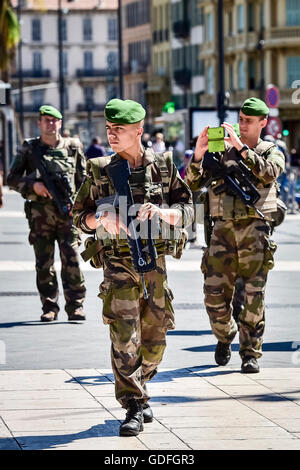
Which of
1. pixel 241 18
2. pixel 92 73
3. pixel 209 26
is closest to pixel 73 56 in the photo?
pixel 92 73

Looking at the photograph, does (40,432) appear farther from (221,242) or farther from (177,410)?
(221,242)

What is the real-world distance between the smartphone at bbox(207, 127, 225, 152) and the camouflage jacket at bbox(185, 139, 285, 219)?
1.59ft

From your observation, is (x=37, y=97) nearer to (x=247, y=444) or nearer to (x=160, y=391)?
(x=160, y=391)

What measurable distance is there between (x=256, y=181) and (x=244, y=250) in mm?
469

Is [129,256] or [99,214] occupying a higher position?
[99,214]

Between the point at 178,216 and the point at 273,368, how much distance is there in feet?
8.27

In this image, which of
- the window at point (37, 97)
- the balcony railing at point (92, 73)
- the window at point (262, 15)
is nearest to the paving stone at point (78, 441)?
the window at point (262, 15)

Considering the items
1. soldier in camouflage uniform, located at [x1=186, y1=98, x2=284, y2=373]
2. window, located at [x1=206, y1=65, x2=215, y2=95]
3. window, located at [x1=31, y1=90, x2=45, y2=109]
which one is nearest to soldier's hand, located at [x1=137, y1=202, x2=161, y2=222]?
soldier in camouflage uniform, located at [x1=186, y1=98, x2=284, y2=373]

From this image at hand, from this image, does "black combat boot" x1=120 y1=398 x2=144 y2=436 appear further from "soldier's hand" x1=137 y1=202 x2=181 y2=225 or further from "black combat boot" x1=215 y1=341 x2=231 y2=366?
"black combat boot" x1=215 y1=341 x2=231 y2=366

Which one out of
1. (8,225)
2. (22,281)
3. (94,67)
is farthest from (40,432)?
(94,67)

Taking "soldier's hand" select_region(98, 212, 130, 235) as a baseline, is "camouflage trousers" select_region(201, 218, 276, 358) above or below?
below

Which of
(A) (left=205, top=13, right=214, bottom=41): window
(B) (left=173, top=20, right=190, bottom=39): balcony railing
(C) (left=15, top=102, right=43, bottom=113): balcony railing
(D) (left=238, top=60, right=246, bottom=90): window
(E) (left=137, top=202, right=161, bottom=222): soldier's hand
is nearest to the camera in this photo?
(E) (left=137, top=202, right=161, bottom=222): soldier's hand

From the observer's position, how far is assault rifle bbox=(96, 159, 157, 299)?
314 inches

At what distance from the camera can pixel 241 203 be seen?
33.9ft
